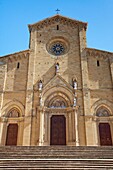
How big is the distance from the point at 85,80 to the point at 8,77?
23.3 feet

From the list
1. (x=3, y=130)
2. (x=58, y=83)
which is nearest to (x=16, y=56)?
(x=58, y=83)

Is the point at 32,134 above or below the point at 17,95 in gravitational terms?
below

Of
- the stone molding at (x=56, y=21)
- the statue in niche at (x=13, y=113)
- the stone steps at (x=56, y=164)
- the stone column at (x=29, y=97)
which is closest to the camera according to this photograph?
the stone steps at (x=56, y=164)

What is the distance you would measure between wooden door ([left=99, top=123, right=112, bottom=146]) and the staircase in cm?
426

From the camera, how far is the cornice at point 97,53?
62.3ft

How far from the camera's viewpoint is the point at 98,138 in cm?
1611

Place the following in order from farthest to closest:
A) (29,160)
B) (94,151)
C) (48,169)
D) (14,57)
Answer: (14,57)
(94,151)
(29,160)
(48,169)

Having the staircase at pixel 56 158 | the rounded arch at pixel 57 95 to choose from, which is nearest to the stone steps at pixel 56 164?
the staircase at pixel 56 158

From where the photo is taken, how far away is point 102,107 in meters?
17.3

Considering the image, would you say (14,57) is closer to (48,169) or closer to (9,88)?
(9,88)

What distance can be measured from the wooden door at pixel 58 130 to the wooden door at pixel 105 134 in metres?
3.04

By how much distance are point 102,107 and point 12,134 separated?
799 cm

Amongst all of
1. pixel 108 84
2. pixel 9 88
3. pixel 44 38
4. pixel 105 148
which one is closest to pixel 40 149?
pixel 105 148

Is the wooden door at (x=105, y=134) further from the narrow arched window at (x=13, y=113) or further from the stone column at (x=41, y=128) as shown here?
the narrow arched window at (x=13, y=113)
